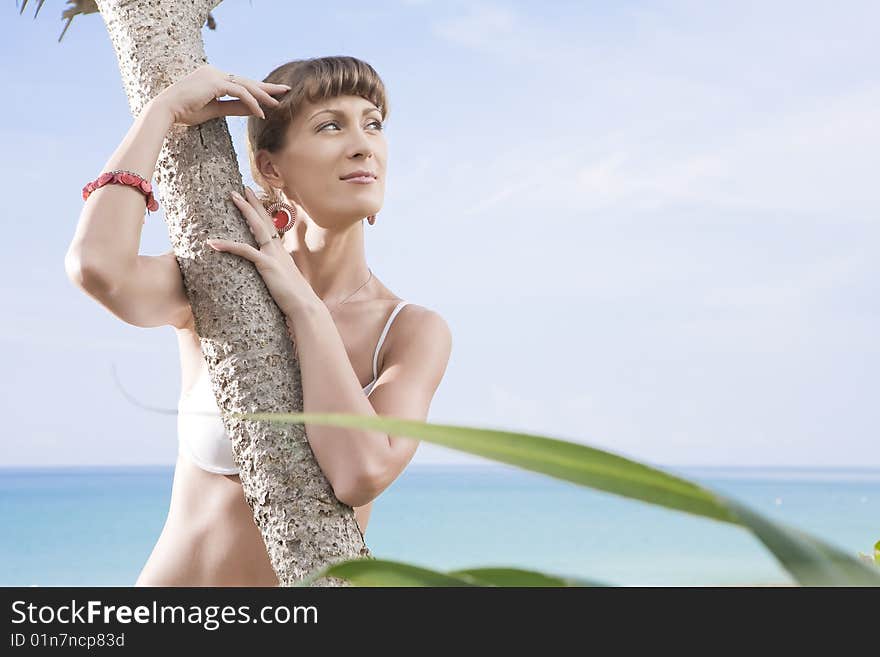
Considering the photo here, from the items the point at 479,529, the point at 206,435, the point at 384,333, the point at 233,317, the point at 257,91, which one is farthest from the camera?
the point at 479,529

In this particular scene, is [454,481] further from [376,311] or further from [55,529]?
[376,311]

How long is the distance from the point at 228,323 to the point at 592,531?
25752 millimetres

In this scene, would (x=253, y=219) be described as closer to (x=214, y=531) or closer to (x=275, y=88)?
(x=275, y=88)

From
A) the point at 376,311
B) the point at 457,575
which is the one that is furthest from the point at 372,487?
the point at 457,575

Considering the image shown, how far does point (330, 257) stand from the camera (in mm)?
2250

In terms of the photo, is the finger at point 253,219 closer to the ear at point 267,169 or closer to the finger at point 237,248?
the finger at point 237,248

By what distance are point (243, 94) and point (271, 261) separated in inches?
15.3

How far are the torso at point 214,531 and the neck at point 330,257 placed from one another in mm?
170

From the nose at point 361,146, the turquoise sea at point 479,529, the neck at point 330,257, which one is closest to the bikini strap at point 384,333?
the neck at point 330,257

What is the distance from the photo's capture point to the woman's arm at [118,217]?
173 cm

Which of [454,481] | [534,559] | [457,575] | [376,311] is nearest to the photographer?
[457,575]

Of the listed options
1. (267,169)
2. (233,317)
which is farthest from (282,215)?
(233,317)

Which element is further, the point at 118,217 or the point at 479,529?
the point at 479,529
